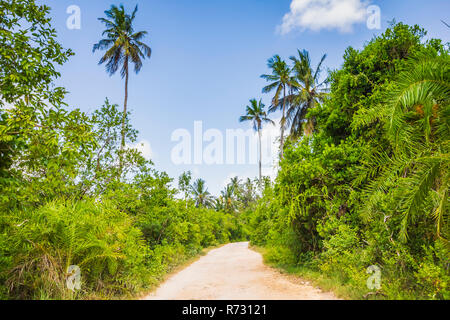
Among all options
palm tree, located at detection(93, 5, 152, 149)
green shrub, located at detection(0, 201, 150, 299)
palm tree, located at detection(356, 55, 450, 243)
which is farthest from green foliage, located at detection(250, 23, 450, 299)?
palm tree, located at detection(93, 5, 152, 149)

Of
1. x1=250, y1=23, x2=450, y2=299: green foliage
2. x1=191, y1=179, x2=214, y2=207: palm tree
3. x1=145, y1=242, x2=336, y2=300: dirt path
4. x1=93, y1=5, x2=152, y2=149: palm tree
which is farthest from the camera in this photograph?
x1=191, y1=179, x2=214, y2=207: palm tree

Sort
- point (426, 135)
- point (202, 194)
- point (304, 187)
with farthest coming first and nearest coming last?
1. point (202, 194)
2. point (304, 187)
3. point (426, 135)

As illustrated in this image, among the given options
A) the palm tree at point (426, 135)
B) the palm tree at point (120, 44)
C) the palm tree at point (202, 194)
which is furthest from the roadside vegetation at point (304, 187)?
the palm tree at point (202, 194)

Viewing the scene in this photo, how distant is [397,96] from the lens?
187 inches

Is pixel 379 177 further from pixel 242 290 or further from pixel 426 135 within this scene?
pixel 242 290

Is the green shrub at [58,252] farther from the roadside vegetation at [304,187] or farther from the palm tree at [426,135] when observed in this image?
the palm tree at [426,135]

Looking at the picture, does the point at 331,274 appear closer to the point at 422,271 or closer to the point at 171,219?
the point at 422,271

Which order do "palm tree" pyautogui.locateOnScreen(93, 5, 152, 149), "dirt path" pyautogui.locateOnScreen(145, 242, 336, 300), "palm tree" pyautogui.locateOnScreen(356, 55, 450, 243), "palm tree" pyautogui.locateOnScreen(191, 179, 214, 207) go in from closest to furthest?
"palm tree" pyautogui.locateOnScreen(356, 55, 450, 243) < "dirt path" pyautogui.locateOnScreen(145, 242, 336, 300) < "palm tree" pyautogui.locateOnScreen(93, 5, 152, 149) < "palm tree" pyautogui.locateOnScreen(191, 179, 214, 207)

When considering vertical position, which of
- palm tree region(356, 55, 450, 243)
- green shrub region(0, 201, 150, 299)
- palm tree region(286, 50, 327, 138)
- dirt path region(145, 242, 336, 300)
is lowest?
dirt path region(145, 242, 336, 300)

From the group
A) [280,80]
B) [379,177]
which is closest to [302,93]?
[280,80]

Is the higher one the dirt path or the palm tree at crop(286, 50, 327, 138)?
the palm tree at crop(286, 50, 327, 138)

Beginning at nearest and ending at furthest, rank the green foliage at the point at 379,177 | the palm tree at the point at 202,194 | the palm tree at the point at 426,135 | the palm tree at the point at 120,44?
the palm tree at the point at 426,135
the green foliage at the point at 379,177
the palm tree at the point at 120,44
the palm tree at the point at 202,194

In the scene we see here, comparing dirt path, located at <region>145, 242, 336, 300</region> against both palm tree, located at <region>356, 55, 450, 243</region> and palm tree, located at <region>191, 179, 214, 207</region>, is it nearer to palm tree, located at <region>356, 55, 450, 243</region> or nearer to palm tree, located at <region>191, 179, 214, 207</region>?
palm tree, located at <region>356, 55, 450, 243</region>
